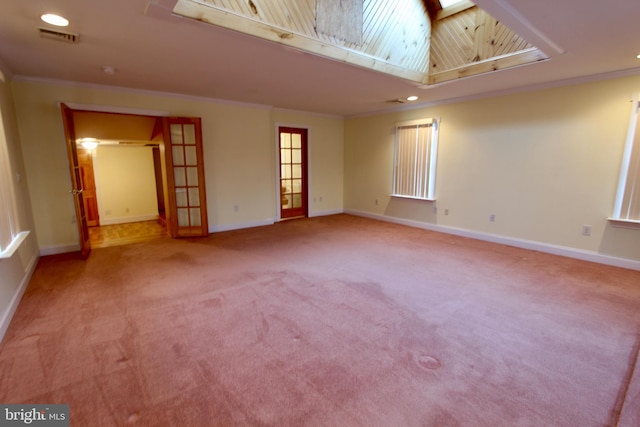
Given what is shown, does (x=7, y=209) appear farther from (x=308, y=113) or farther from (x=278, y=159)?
(x=308, y=113)

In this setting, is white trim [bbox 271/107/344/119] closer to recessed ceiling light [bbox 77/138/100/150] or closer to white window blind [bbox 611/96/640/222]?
recessed ceiling light [bbox 77/138/100/150]

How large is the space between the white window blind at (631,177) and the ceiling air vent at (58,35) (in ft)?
19.4

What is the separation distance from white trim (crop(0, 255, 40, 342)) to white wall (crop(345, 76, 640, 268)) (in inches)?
225

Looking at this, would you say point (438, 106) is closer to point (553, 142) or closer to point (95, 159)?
point (553, 142)

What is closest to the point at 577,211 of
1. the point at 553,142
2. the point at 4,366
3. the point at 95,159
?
the point at 553,142

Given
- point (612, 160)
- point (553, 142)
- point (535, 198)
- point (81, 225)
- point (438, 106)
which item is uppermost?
point (438, 106)

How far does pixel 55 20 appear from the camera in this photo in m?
2.30

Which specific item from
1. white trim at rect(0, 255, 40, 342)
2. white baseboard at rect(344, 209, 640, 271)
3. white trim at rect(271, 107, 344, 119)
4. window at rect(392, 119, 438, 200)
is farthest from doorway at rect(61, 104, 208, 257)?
white baseboard at rect(344, 209, 640, 271)

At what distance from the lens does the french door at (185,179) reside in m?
4.97

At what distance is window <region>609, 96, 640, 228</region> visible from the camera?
351 cm

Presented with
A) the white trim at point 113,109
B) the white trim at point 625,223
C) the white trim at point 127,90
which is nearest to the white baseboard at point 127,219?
the white trim at point 113,109

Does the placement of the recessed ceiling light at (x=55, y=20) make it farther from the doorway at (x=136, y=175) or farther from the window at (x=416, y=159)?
the window at (x=416, y=159)

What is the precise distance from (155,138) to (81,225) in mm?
2545

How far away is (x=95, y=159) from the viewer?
21.6 ft
